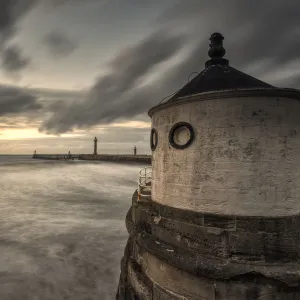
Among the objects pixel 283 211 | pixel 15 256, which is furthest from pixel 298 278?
→ pixel 15 256

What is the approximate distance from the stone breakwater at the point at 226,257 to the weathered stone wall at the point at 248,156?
27 centimetres

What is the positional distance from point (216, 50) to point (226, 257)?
15.3 ft

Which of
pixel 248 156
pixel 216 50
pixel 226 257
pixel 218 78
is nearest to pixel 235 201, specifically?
pixel 248 156

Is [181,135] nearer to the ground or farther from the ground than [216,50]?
nearer to the ground

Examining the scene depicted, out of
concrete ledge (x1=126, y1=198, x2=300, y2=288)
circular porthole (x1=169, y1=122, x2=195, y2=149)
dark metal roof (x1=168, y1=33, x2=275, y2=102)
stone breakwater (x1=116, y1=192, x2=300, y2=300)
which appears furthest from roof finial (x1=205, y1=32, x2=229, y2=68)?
concrete ledge (x1=126, y1=198, x2=300, y2=288)

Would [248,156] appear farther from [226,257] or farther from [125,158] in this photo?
[125,158]

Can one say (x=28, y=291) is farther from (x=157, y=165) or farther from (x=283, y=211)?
(x=283, y=211)

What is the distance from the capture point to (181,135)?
16.2 ft

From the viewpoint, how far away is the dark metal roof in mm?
4973

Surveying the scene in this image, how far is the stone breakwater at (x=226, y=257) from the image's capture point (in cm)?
399

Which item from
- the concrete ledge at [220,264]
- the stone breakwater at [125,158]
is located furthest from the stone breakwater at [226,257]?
the stone breakwater at [125,158]

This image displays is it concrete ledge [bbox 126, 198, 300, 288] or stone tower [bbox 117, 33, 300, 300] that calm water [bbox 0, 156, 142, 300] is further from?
stone tower [bbox 117, 33, 300, 300]

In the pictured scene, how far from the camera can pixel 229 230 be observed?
4.20 meters

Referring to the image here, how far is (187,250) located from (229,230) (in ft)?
3.05
